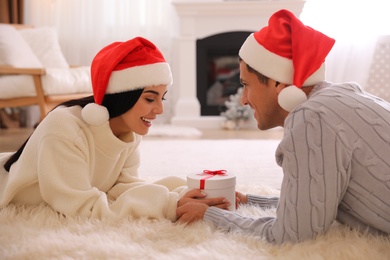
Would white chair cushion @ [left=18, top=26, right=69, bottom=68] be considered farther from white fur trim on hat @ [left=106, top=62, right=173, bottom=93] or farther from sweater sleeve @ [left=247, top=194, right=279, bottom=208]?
sweater sleeve @ [left=247, top=194, right=279, bottom=208]

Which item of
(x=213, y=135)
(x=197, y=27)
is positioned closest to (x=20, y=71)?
(x=213, y=135)

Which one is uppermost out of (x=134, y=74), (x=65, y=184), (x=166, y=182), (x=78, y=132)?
(x=134, y=74)

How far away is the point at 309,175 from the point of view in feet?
3.41

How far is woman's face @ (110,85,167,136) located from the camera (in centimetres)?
148

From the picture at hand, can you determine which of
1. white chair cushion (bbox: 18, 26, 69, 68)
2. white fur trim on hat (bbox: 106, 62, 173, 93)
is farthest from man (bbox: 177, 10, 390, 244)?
white chair cushion (bbox: 18, 26, 69, 68)

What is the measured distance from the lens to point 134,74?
4.74 feet

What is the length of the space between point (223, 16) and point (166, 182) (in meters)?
3.47

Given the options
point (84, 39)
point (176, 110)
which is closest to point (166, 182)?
point (176, 110)

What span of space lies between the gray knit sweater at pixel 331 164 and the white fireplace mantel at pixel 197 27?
12.4ft

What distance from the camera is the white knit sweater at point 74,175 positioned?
4.47 feet

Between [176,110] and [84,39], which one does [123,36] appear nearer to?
[84,39]

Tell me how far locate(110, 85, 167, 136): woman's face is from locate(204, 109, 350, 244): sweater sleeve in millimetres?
524

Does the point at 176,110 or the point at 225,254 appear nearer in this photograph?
the point at 225,254

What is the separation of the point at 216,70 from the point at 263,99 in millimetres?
3828
